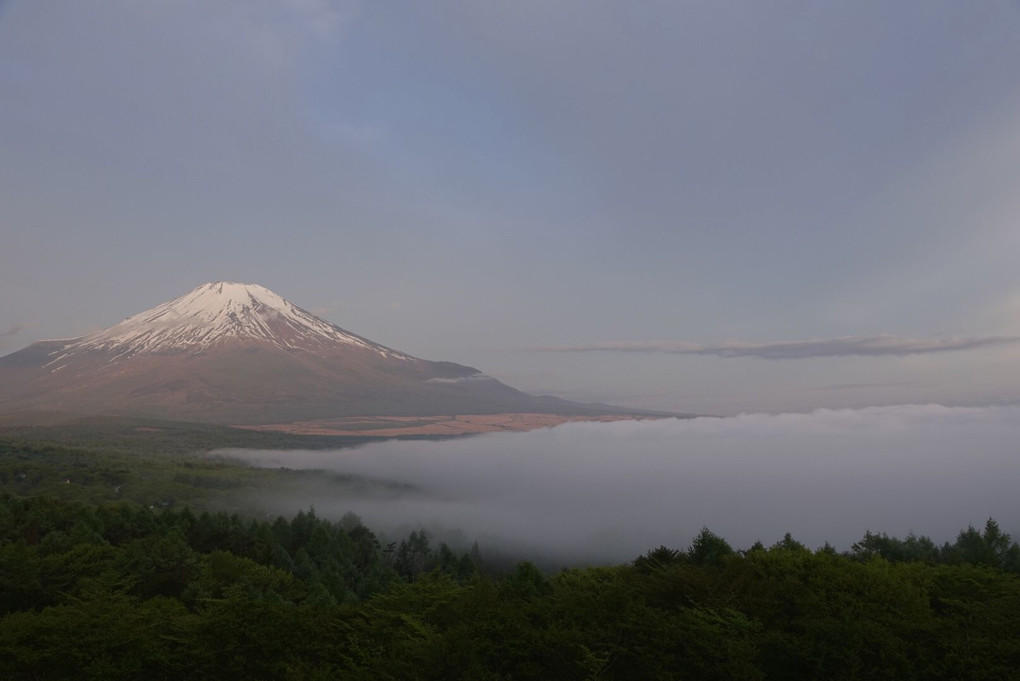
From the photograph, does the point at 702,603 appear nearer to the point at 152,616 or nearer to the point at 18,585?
the point at 152,616

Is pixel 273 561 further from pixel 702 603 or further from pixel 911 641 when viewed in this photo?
pixel 911 641

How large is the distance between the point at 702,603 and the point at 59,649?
85.8 ft

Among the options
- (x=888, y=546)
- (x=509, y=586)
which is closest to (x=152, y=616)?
(x=509, y=586)

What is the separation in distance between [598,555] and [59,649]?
16570cm

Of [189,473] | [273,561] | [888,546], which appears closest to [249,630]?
[273,561]

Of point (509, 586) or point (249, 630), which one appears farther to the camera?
point (509, 586)

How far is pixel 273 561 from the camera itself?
195ft

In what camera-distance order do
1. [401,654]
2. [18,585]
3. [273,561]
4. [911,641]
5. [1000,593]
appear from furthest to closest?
1. [273,561]
2. [18,585]
3. [1000,593]
4. [401,654]
5. [911,641]

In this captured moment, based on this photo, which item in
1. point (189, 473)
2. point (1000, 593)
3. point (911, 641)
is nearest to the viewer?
point (911, 641)

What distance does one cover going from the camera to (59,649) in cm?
2514

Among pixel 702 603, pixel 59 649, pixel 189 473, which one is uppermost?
pixel 702 603

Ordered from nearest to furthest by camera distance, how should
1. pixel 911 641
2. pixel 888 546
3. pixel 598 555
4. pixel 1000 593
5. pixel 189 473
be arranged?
pixel 911 641, pixel 1000 593, pixel 888 546, pixel 189 473, pixel 598 555

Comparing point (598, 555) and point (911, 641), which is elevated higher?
point (911, 641)

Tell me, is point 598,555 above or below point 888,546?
below
